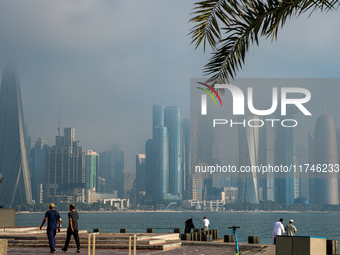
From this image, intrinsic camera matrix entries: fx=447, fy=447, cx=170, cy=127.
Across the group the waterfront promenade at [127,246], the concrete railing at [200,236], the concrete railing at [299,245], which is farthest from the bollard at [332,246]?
the concrete railing at [200,236]

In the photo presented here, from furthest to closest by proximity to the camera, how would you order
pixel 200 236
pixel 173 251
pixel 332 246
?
pixel 200 236
pixel 332 246
pixel 173 251

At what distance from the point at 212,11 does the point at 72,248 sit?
10685mm

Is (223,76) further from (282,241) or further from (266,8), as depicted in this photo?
(282,241)

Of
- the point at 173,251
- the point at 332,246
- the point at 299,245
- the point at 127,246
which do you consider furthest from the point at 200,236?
the point at 299,245

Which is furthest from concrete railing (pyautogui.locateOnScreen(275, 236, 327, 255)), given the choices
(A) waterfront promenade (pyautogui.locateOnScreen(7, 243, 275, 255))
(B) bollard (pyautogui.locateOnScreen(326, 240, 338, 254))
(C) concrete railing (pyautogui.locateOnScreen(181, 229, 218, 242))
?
(C) concrete railing (pyautogui.locateOnScreen(181, 229, 218, 242))

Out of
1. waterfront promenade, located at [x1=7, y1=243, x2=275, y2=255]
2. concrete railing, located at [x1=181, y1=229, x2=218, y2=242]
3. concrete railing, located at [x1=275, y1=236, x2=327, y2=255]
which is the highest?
concrete railing, located at [x1=275, y1=236, x2=327, y2=255]

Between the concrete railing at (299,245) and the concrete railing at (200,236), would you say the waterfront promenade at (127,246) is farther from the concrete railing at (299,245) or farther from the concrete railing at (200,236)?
the concrete railing at (299,245)

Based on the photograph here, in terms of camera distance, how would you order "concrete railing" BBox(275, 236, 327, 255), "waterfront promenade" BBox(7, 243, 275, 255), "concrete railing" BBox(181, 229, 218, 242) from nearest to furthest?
"concrete railing" BBox(275, 236, 327, 255), "waterfront promenade" BBox(7, 243, 275, 255), "concrete railing" BBox(181, 229, 218, 242)

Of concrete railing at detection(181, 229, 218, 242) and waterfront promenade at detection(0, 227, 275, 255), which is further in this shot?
concrete railing at detection(181, 229, 218, 242)

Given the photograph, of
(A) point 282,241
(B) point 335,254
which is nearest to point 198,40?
(A) point 282,241

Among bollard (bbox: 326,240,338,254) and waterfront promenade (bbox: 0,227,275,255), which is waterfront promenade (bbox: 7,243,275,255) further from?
bollard (bbox: 326,240,338,254)

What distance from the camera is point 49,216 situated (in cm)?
1305

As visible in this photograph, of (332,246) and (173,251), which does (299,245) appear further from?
(332,246)

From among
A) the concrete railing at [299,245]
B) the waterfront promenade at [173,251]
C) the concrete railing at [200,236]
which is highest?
the concrete railing at [299,245]
